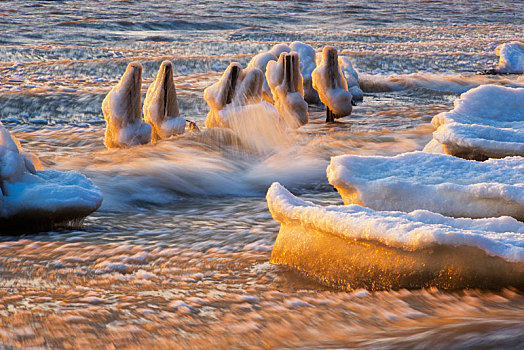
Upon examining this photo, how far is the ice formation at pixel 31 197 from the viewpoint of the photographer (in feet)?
11.5

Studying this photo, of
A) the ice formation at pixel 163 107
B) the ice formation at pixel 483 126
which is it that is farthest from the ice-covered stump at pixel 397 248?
the ice formation at pixel 163 107

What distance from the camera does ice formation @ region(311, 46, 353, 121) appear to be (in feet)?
25.4

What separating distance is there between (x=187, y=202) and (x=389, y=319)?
2.80 metres

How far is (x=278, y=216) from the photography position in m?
2.86

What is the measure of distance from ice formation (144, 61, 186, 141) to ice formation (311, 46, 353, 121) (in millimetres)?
2123

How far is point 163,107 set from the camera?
6.26 m

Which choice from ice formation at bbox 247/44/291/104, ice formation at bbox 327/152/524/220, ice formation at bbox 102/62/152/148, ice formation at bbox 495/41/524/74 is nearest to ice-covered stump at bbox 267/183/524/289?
ice formation at bbox 327/152/524/220

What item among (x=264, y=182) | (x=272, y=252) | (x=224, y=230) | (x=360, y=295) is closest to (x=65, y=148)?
(x=264, y=182)

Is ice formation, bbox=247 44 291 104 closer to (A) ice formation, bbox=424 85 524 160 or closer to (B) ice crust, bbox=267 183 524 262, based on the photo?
(A) ice formation, bbox=424 85 524 160

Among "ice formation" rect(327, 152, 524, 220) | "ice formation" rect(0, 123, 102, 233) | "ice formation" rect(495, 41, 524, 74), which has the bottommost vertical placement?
"ice formation" rect(495, 41, 524, 74)

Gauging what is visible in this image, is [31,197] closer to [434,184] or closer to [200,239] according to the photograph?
[200,239]

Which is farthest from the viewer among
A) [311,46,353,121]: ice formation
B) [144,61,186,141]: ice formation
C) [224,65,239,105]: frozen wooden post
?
[311,46,353,121]: ice formation

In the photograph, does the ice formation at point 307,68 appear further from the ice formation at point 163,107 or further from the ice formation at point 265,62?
the ice formation at point 163,107

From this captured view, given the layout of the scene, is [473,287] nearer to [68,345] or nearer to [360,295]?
[360,295]
